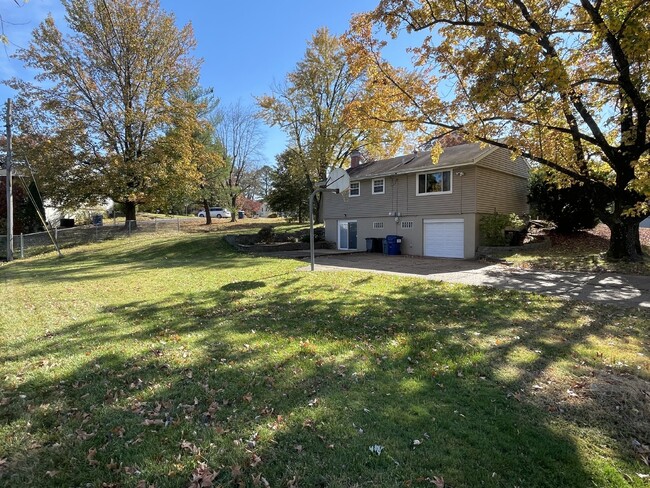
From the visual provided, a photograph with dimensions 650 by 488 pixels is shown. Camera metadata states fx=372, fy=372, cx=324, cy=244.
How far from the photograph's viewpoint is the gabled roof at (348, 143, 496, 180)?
17.2 metres

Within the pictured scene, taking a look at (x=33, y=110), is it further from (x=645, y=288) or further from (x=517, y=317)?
(x=645, y=288)

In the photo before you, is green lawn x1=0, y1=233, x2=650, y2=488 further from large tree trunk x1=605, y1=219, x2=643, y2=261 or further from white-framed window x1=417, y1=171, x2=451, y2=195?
white-framed window x1=417, y1=171, x2=451, y2=195

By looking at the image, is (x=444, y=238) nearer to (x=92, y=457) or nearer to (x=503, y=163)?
(x=503, y=163)

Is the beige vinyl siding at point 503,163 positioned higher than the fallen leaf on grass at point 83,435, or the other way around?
the beige vinyl siding at point 503,163

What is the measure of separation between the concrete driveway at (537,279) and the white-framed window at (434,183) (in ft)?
15.3

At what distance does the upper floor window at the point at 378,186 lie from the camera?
21.1m

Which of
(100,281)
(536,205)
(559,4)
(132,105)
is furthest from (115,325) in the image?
(132,105)

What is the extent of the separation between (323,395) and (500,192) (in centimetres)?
1777

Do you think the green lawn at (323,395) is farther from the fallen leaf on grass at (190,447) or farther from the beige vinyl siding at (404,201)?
the beige vinyl siding at (404,201)

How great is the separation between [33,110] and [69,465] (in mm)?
27539

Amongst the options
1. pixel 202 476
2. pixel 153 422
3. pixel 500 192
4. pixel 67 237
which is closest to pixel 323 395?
pixel 202 476

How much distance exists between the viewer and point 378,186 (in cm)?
2128

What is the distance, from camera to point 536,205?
19.9m

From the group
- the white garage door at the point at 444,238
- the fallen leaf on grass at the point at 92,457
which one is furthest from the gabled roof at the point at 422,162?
the fallen leaf on grass at the point at 92,457
